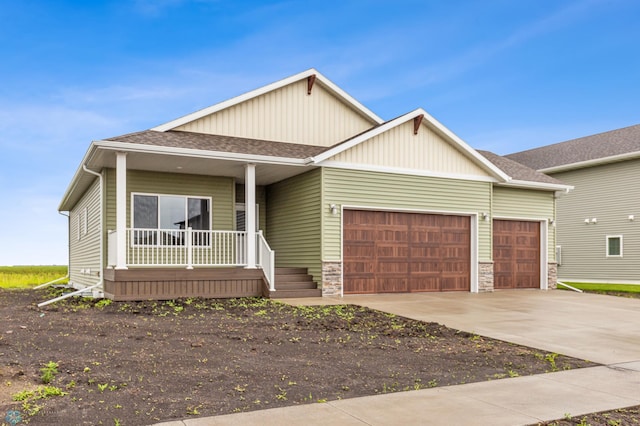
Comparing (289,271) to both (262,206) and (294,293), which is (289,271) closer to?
(294,293)

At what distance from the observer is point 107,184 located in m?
15.1

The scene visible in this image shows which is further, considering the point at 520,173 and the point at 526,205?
the point at 520,173

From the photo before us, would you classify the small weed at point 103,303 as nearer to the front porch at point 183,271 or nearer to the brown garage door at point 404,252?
the front porch at point 183,271

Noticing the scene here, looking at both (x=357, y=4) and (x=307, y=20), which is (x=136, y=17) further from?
(x=357, y=4)

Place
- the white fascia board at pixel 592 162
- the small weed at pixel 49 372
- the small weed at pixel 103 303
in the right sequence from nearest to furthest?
1. the small weed at pixel 49 372
2. the small weed at pixel 103 303
3. the white fascia board at pixel 592 162

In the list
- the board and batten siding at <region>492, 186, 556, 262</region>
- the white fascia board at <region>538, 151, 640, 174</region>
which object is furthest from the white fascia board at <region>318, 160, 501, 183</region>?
the white fascia board at <region>538, 151, 640, 174</region>

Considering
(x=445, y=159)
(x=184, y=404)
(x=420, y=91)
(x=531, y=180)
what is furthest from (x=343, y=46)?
(x=184, y=404)

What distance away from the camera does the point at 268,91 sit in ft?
57.2

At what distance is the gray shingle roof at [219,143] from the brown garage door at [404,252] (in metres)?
2.54

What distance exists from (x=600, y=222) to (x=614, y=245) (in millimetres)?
1174

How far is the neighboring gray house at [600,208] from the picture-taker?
77.1 ft

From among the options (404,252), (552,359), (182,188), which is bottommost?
(552,359)

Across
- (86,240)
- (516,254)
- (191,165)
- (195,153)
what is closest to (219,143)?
(191,165)

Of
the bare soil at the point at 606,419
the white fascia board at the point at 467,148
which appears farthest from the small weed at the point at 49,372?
the white fascia board at the point at 467,148
